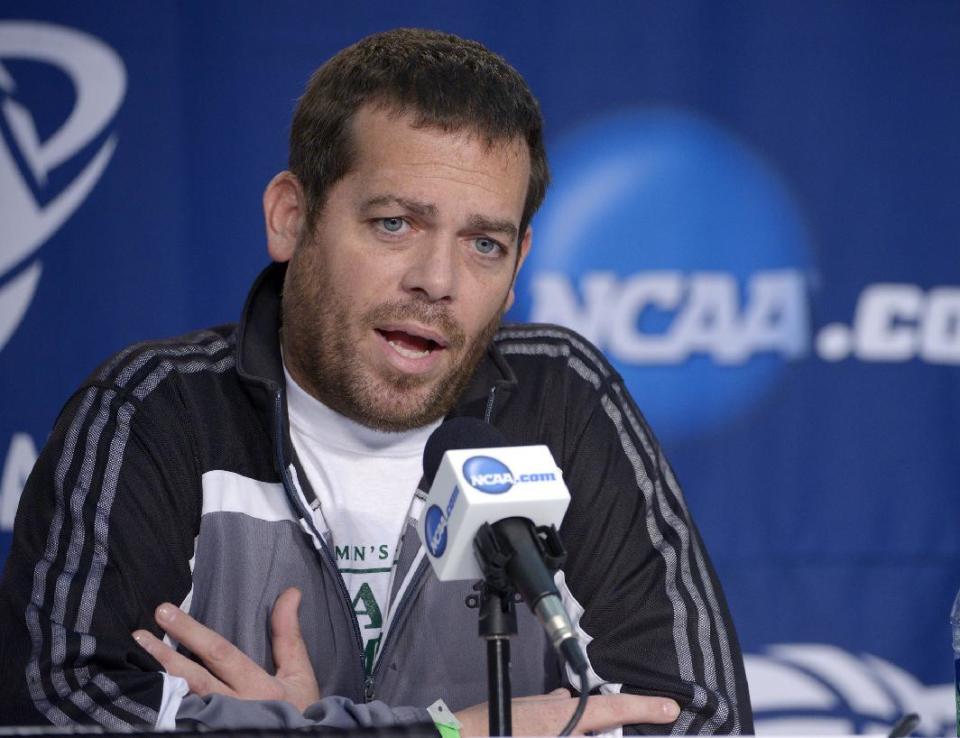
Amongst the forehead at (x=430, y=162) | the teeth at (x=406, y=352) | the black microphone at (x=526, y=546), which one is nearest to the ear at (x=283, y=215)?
the forehead at (x=430, y=162)

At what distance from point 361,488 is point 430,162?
578 mm

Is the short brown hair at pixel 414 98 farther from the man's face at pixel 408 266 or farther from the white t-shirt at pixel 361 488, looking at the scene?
the white t-shirt at pixel 361 488

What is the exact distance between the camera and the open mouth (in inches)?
79.8

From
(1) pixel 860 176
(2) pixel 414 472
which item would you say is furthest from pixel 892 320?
(2) pixel 414 472

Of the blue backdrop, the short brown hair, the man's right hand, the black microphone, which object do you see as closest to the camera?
the black microphone

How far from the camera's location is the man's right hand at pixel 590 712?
69.2 inches

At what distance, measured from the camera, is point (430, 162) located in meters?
1.98

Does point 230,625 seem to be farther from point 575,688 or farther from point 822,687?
point 822,687

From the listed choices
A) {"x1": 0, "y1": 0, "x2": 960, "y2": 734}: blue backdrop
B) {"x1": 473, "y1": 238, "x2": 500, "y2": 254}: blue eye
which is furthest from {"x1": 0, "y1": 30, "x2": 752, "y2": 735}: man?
{"x1": 0, "y1": 0, "x2": 960, "y2": 734}: blue backdrop

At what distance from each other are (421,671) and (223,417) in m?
0.54

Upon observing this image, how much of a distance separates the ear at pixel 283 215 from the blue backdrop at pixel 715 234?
77cm

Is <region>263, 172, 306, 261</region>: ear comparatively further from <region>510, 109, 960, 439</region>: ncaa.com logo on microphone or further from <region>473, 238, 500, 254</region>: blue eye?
<region>510, 109, 960, 439</region>: ncaa.com logo on microphone

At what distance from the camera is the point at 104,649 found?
1.70 meters

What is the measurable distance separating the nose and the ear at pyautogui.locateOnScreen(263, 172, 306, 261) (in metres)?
0.34
